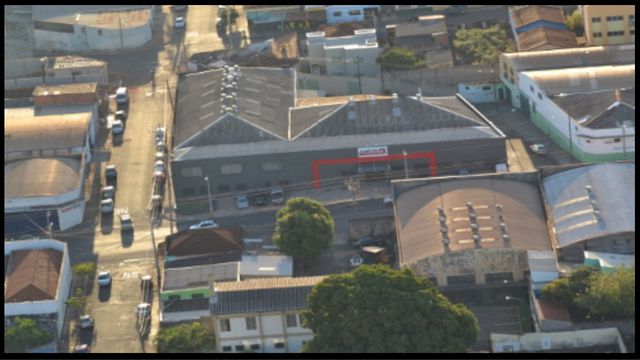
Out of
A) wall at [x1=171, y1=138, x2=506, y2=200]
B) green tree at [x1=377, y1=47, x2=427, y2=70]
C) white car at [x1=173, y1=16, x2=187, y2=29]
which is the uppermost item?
white car at [x1=173, y1=16, x2=187, y2=29]

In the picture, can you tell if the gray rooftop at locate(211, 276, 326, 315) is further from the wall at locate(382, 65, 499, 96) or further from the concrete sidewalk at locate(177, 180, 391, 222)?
the wall at locate(382, 65, 499, 96)

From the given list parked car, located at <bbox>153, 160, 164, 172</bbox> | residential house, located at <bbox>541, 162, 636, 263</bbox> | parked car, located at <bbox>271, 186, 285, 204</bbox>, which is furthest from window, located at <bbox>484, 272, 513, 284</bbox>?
parked car, located at <bbox>153, 160, 164, 172</bbox>

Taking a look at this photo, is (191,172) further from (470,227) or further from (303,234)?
(470,227)

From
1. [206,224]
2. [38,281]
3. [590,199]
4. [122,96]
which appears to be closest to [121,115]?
[122,96]

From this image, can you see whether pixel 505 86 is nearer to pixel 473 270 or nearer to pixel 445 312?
pixel 473 270
